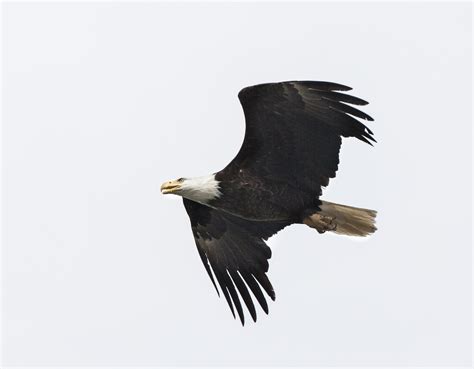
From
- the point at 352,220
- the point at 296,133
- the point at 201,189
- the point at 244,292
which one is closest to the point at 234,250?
the point at 244,292

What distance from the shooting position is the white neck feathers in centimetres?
1464

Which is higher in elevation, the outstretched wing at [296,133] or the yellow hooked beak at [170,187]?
the outstretched wing at [296,133]

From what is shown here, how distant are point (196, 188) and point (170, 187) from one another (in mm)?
317

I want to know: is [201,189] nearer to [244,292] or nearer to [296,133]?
[296,133]

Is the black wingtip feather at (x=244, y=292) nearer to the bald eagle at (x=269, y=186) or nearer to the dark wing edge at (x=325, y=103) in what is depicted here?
the bald eagle at (x=269, y=186)

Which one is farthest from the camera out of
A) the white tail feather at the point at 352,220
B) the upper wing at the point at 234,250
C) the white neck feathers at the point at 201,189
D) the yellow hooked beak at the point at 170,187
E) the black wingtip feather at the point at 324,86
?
the upper wing at the point at 234,250

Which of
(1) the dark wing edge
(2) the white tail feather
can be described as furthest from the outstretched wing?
(2) the white tail feather

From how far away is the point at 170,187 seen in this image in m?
14.8

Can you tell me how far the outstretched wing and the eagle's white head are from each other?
22 centimetres

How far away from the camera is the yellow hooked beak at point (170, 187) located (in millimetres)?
14781

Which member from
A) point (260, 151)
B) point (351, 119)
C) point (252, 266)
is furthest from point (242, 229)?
point (351, 119)

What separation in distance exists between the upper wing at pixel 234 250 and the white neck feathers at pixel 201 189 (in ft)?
2.32

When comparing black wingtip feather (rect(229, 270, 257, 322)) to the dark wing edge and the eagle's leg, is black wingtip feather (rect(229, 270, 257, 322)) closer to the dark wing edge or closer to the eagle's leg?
the eagle's leg

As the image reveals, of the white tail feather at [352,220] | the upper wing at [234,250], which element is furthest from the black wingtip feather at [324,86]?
the upper wing at [234,250]
